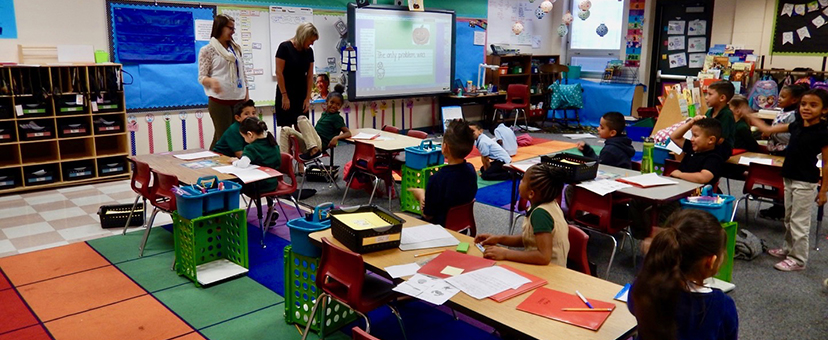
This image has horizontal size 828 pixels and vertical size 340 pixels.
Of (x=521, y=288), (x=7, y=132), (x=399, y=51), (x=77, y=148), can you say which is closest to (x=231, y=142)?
(x=7, y=132)

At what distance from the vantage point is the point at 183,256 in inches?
160

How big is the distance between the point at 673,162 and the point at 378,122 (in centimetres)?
541

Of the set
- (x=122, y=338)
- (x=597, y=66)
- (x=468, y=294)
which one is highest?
(x=597, y=66)

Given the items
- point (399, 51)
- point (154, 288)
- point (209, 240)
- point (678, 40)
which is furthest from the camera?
point (678, 40)

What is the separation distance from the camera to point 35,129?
244 inches

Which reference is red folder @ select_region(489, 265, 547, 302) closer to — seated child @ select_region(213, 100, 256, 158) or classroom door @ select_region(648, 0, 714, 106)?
seated child @ select_region(213, 100, 256, 158)

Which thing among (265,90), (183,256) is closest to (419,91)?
(265,90)

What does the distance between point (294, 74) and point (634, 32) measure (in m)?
7.11

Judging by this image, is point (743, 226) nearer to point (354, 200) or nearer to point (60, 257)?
point (354, 200)

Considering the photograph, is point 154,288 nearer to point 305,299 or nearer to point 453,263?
point 305,299

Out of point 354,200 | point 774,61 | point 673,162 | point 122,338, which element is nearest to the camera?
point 122,338

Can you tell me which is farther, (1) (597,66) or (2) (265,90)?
(1) (597,66)

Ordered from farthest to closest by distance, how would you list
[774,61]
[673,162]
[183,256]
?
[774,61] < [673,162] < [183,256]

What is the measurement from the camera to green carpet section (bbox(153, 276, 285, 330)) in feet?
11.5
